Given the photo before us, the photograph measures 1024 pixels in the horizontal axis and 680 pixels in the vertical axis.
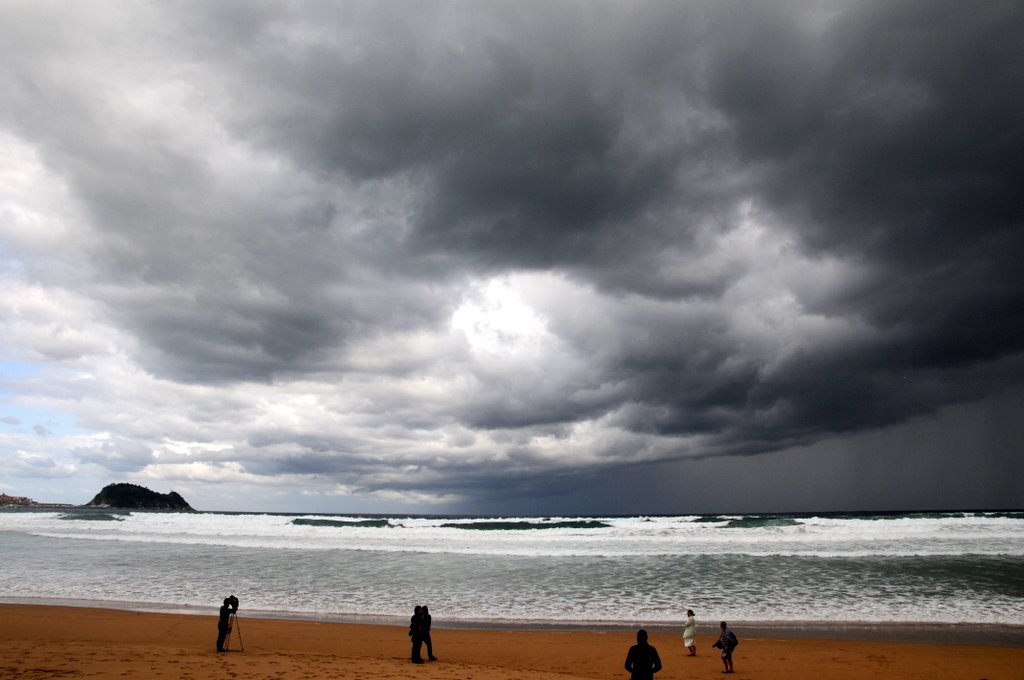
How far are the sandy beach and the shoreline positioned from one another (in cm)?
46

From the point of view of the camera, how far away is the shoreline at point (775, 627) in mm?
16797

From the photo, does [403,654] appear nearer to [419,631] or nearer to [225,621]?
[419,631]

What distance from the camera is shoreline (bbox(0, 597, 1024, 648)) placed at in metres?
16.8

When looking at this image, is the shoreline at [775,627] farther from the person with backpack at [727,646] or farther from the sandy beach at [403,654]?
the person with backpack at [727,646]

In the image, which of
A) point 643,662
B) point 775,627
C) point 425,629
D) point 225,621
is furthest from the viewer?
point 775,627

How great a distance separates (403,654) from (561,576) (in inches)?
531

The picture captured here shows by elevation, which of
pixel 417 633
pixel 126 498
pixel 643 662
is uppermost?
pixel 643 662

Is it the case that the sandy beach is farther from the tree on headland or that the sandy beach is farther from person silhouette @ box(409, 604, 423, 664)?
the tree on headland

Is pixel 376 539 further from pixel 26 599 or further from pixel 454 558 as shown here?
pixel 26 599

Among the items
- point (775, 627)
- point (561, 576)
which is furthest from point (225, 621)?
point (561, 576)

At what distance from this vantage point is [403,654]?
1512 centimetres

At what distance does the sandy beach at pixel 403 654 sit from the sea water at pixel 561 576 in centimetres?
285

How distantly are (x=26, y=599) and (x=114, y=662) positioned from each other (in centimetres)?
1447

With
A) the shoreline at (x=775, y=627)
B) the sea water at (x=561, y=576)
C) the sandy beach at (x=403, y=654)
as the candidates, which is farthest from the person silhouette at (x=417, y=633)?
the sea water at (x=561, y=576)
